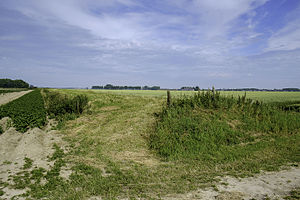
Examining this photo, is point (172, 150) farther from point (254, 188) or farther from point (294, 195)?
point (294, 195)

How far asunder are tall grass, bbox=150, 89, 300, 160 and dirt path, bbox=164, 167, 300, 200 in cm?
202

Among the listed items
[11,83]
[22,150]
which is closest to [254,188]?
[22,150]

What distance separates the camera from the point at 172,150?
9086 millimetres

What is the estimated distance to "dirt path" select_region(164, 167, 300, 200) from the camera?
5172mm

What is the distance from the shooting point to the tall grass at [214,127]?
9.13 meters

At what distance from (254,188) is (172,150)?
394 centimetres

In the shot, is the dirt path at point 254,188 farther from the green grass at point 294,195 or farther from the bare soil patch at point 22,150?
the bare soil patch at point 22,150

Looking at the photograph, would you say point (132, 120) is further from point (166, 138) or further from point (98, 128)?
point (166, 138)

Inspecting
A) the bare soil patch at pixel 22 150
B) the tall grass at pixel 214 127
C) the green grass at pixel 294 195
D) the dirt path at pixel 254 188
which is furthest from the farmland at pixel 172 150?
the green grass at pixel 294 195

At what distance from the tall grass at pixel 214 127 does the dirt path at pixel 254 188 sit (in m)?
2.02

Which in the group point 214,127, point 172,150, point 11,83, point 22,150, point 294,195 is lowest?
point 22,150

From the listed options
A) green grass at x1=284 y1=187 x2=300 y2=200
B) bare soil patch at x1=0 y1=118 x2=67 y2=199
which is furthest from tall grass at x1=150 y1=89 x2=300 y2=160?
bare soil patch at x1=0 y1=118 x2=67 y2=199

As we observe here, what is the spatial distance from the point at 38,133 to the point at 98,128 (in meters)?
3.38

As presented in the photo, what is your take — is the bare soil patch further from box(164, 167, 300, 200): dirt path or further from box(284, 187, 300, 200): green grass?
box(284, 187, 300, 200): green grass
